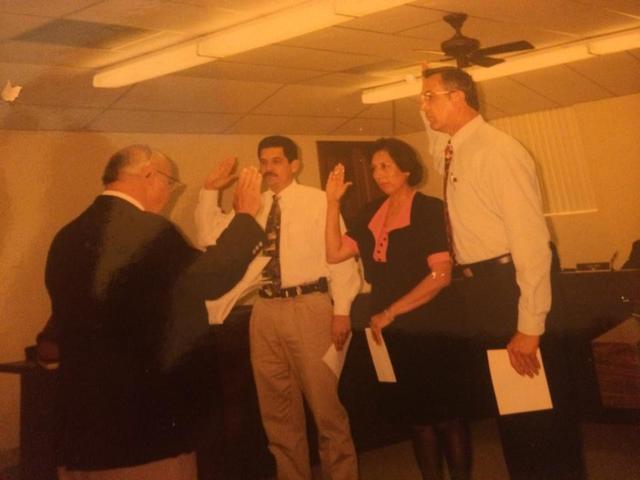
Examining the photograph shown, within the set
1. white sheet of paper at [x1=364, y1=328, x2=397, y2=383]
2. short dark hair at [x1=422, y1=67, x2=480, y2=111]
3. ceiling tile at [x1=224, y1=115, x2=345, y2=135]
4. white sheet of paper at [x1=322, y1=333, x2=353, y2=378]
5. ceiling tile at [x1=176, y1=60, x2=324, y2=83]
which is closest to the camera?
short dark hair at [x1=422, y1=67, x2=480, y2=111]

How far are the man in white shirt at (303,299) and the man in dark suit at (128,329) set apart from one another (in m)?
0.65

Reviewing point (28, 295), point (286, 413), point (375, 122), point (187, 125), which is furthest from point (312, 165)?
point (28, 295)

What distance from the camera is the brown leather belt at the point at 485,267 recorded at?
5.33ft

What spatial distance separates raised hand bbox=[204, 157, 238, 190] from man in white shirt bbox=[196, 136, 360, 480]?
44 millimetres

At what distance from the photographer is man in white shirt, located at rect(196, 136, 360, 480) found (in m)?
2.10

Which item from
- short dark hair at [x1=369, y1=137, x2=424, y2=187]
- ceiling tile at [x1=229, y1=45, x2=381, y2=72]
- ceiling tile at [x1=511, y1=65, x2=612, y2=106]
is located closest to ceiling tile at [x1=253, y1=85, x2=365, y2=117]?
ceiling tile at [x1=229, y1=45, x2=381, y2=72]

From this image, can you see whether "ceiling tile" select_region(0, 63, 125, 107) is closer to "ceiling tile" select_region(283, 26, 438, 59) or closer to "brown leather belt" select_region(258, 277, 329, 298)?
"ceiling tile" select_region(283, 26, 438, 59)

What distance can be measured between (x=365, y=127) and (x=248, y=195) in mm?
1483

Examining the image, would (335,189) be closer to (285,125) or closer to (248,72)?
(285,125)

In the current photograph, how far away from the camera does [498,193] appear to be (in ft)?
5.27

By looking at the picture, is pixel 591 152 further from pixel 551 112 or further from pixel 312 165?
pixel 312 165

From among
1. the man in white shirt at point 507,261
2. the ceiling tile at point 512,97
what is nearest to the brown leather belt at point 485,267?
the man in white shirt at point 507,261

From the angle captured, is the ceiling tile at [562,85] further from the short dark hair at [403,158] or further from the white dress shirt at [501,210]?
the white dress shirt at [501,210]

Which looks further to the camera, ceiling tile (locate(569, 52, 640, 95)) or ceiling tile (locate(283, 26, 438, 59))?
ceiling tile (locate(569, 52, 640, 95))
